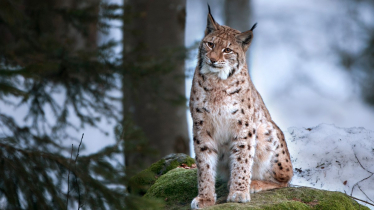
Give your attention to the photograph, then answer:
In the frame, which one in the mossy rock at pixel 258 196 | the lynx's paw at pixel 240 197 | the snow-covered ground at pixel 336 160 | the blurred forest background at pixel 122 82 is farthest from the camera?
the snow-covered ground at pixel 336 160

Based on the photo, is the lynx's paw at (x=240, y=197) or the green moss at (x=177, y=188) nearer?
the lynx's paw at (x=240, y=197)

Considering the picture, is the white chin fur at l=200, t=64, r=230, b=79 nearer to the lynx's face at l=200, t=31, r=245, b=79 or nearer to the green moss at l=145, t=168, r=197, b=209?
the lynx's face at l=200, t=31, r=245, b=79

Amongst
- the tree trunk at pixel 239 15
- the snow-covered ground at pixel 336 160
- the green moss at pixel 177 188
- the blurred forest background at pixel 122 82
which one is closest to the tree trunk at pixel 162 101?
the blurred forest background at pixel 122 82

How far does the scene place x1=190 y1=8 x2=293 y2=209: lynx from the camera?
14.1ft

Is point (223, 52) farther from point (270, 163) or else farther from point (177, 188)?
point (177, 188)

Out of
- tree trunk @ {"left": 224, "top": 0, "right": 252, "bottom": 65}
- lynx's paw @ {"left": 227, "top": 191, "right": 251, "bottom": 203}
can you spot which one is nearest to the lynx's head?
lynx's paw @ {"left": 227, "top": 191, "right": 251, "bottom": 203}

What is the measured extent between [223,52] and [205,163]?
1122 mm

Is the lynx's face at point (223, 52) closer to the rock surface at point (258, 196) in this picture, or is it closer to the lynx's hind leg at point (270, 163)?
the lynx's hind leg at point (270, 163)

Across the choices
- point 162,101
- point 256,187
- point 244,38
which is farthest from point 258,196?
point 162,101

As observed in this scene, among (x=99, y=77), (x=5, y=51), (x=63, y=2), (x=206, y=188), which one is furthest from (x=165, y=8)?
(x=206, y=188)

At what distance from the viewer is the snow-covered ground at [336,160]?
500cm

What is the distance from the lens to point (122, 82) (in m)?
5.69

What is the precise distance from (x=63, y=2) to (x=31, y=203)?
25.0ft

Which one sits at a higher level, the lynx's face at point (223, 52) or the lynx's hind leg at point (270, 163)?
the lynx's face at point (223, 52)
